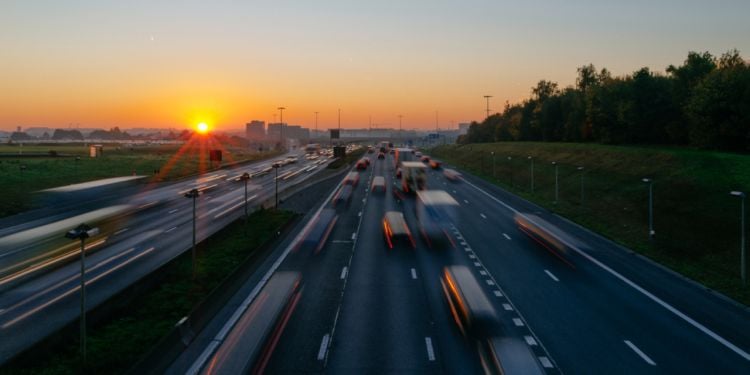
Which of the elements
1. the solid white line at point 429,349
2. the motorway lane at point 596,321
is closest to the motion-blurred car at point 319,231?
the motorway lane at point 596,321

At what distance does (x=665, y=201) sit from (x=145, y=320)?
55609mm

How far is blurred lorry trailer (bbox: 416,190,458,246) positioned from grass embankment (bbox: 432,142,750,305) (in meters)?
13.6

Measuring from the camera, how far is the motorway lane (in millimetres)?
21047

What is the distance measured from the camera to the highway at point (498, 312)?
21.1 meters

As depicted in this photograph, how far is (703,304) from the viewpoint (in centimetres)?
2834

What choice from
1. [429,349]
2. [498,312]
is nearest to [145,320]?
[429,349]

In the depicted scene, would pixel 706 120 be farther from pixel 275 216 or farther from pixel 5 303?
pixel 5 303

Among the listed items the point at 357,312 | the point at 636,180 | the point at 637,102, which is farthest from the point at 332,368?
the point at 637,102

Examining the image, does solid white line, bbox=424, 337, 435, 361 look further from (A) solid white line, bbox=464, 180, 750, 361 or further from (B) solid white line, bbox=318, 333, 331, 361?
(A) solid white line, bbox=464, 180, 750, 361

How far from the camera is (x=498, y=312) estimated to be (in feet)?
87.9

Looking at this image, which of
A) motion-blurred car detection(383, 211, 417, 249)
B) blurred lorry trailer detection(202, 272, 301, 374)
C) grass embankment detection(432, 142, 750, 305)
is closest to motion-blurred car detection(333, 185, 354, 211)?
motion-blurred car detection(383, 211, 417, 249)

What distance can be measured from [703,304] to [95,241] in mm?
45422

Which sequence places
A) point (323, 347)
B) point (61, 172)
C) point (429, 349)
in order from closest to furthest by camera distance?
1. point (429, 349)
2. point (323, 347)
3. point (61, 172)

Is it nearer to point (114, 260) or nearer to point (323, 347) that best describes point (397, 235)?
point (323, 347)
